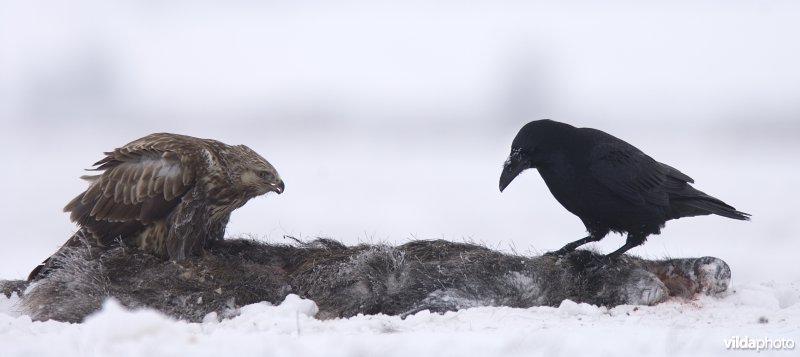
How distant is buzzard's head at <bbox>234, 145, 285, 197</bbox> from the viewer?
26.1 ft

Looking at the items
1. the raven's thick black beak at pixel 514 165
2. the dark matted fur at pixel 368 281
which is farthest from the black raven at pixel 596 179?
the dark matted fur at pixel 368 281

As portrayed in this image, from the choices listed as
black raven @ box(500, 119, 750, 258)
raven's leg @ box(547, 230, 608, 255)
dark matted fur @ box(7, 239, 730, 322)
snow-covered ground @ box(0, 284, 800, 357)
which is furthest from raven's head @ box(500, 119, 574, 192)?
snow-covered ground @ box(0, 284, 800, 357)

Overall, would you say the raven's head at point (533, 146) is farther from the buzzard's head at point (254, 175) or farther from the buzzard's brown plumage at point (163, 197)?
the buzzard's brown plumage at point (163, 197)

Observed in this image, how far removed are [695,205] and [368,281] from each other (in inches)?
127

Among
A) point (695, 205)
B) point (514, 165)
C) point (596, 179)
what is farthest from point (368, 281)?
point (695, 205)

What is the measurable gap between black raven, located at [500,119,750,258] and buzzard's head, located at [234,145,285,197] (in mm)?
1967

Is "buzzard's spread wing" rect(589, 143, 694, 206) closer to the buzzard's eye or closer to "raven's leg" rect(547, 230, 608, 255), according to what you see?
"raven's leg" rect(547, 230, 608, 255)

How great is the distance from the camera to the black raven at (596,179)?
7.83m

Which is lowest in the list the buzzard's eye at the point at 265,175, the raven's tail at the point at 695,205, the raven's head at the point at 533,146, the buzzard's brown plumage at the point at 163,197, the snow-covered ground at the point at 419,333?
the snow-covered ground at the point at 419,333

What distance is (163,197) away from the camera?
24.7 feet

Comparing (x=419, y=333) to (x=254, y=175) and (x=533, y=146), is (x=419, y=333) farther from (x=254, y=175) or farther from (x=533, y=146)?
(x=254, y=175)

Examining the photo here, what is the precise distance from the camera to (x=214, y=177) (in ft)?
25.2

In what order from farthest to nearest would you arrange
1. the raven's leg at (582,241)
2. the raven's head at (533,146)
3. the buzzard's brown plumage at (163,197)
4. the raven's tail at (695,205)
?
1. the raven's tail at (695,205)
2. the raven's head at (533,146)
3. the raven's leg at (582,241)
4. the buzzard's brown plumage at (163,197)

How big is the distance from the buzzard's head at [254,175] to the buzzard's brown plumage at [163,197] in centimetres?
1
